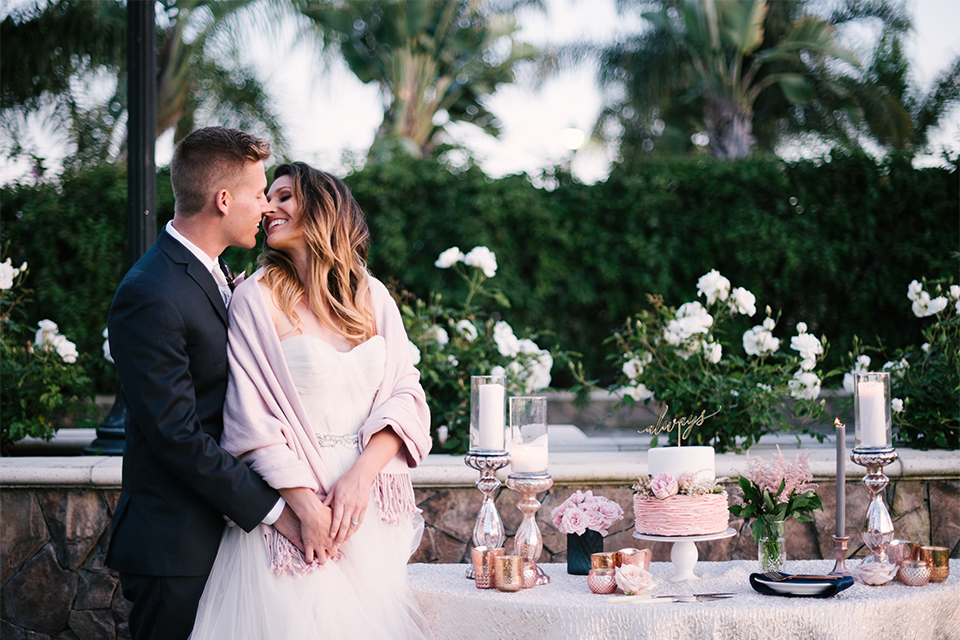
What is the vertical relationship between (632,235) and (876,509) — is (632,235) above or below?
above

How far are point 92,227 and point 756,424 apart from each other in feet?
20.5

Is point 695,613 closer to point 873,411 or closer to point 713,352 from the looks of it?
point 873,411

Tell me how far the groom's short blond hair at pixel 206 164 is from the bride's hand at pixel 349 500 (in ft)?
2.80

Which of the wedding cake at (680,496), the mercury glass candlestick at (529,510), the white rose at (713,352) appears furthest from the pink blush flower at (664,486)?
the white rose at (713,352)

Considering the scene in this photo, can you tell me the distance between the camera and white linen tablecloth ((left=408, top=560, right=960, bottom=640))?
1.96 metres

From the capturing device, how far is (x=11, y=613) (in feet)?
10.6

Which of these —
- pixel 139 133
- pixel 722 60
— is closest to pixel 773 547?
pixel 139 133

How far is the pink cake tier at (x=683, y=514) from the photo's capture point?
2152 millimetres

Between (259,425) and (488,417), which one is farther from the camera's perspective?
(488,417)

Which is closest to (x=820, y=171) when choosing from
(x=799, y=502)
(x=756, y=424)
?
(x=756, y=424)

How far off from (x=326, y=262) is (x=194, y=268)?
36 cm

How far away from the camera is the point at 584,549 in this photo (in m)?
2.38

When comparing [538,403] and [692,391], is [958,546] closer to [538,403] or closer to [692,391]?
[692,391]

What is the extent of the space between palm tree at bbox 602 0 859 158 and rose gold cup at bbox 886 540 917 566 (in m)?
9.24
